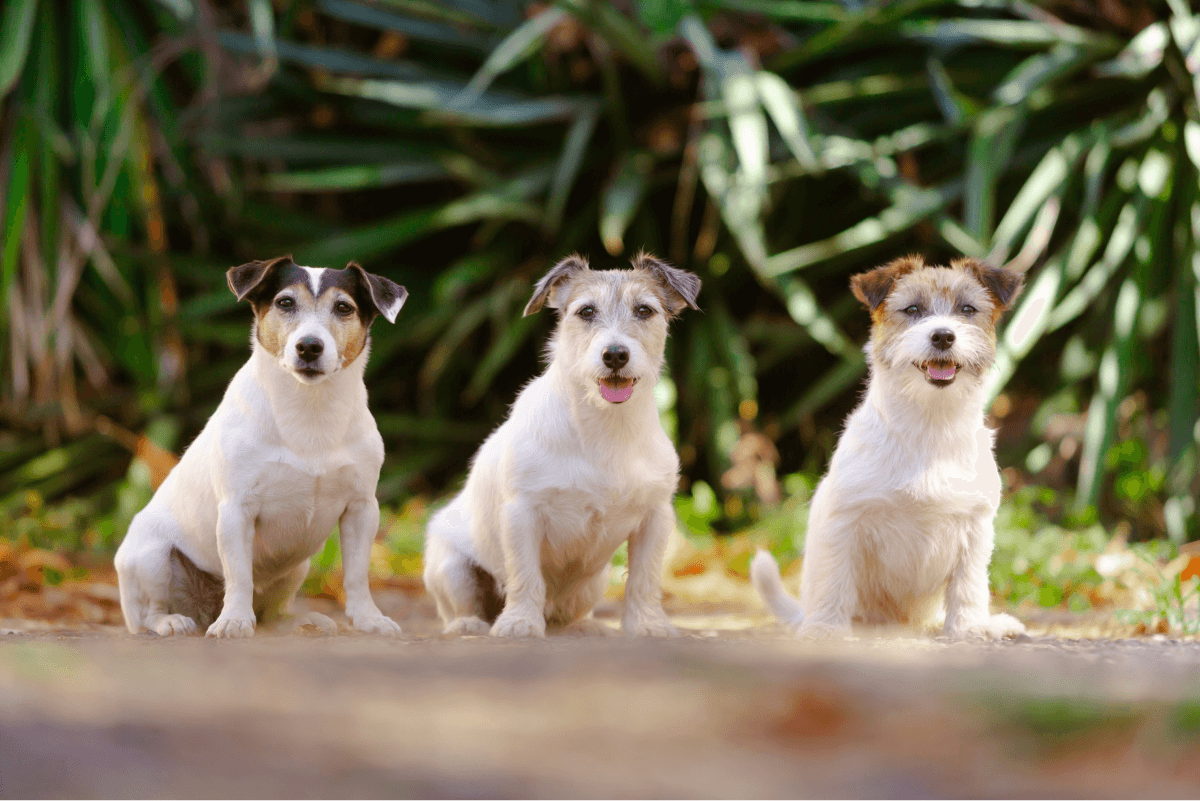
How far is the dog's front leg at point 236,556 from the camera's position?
3.05 metres

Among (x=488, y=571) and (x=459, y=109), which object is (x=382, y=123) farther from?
(x=488, y=571)

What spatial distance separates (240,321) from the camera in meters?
7.50

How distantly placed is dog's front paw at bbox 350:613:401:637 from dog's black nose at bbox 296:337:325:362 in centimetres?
77

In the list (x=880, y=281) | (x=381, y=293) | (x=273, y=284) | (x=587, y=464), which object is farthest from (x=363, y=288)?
(x=880, y=281)

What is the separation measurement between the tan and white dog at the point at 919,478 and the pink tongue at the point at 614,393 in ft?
2.27

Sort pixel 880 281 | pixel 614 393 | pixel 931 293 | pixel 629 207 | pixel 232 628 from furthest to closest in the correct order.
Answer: pixel 629 207, pixel 880 281, pixel 931 293, pixel 614 393, pixel 232 628

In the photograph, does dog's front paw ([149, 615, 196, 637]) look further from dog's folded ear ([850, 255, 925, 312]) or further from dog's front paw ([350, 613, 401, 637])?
dog's folded ear ([850, 255, 925, 312])

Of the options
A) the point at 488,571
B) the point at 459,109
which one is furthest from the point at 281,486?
the point at 459,109

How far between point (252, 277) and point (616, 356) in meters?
1.12

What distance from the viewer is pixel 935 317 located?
3.24m

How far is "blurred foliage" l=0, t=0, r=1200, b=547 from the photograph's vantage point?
19.1ft

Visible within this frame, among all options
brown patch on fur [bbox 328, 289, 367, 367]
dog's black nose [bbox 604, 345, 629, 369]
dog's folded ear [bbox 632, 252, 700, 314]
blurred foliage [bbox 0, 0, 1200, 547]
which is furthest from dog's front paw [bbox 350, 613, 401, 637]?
blurred foliage [bbox 0, 0, 1200, 547]

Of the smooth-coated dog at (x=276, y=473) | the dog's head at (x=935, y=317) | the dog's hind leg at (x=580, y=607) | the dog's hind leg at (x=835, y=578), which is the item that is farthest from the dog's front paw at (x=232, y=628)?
the dog's head at (x=935, y=317)

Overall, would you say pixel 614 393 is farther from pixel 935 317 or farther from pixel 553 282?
pixel 935 317
